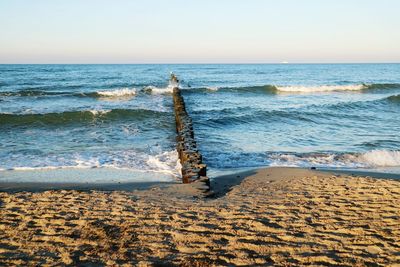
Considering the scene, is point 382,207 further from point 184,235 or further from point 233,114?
point 233,114

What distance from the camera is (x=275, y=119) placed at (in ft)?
59.6

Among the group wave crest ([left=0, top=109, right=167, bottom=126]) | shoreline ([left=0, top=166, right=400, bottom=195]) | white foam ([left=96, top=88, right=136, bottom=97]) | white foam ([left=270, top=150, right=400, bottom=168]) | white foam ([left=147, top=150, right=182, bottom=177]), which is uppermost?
white foam ([left=96, top=88, right=136, bottom=97])

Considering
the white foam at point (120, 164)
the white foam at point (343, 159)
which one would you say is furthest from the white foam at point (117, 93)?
the white foam at point (343, 159)

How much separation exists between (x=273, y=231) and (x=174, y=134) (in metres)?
10.1

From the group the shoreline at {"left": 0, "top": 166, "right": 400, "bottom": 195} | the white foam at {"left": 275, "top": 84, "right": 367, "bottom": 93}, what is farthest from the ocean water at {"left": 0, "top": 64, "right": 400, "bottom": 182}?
the white foam at {"left": 275, "top": 84, "right": 367, "bottom": 93}

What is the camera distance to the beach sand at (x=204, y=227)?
4121 mm

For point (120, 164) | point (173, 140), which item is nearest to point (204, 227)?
point (120, 164)

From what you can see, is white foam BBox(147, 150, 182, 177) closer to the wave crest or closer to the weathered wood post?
the weathered wood post

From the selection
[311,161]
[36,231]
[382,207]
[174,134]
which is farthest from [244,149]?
[36,231]

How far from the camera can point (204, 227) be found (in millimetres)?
4969

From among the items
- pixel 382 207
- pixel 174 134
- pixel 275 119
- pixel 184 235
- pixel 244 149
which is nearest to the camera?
pixel 184 235

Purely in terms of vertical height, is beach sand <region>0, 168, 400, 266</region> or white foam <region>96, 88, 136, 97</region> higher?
white foam <region>96, 88, 136, 97</region>

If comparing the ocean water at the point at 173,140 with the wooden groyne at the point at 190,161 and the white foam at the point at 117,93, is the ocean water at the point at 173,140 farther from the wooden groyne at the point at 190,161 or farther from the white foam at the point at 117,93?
the white foam at the point at 117,93

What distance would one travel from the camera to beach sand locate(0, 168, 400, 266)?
162 inches
